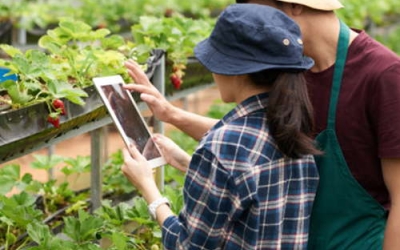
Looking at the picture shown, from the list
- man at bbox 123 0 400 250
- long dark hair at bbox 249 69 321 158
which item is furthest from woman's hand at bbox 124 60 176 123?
long dark hair at bbox 249 69 321 158

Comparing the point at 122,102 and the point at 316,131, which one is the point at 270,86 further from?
the point at 122,102

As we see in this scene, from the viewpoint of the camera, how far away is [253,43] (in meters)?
2.47

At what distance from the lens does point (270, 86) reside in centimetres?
253

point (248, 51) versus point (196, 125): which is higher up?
point (248, 51)

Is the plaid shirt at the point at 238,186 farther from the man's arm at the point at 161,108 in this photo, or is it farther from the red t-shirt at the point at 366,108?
the man's arm at the point at 161,108

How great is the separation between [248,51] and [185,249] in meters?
0.60

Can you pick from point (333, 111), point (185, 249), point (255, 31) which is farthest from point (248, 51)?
point (185, 249)

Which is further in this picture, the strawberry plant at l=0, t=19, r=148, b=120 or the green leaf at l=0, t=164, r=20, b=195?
the green leaf at l=0, t=164, r=20, b=195

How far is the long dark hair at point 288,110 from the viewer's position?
2.44 meters

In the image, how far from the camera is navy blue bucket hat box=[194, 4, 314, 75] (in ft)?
8.07

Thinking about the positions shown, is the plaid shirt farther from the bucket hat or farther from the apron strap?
the bucket hat

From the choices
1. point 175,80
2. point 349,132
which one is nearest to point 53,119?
point 349,132

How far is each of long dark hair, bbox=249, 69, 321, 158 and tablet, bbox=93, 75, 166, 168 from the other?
61cm

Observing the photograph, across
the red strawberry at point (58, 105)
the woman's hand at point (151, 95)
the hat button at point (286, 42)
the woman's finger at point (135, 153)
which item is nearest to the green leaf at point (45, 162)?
the red strawberry at point (58, 105)
